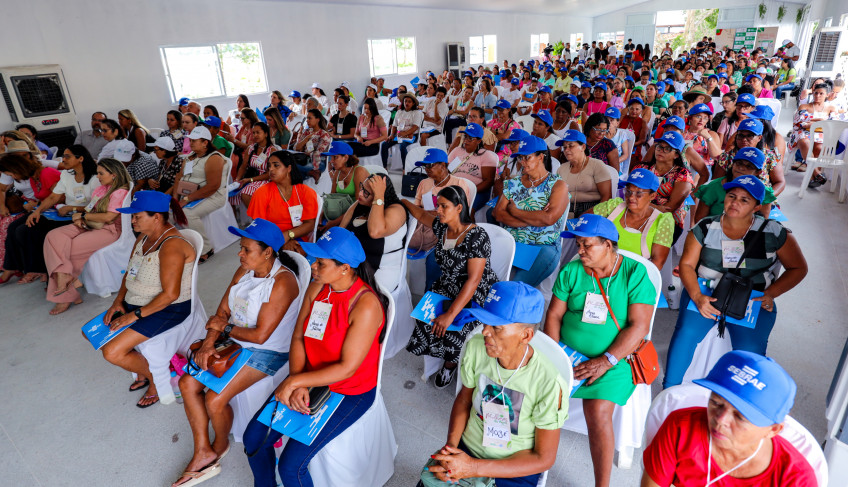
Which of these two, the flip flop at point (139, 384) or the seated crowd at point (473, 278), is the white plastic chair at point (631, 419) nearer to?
the seated crowd at point (473, 278)

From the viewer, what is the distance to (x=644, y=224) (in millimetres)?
2652

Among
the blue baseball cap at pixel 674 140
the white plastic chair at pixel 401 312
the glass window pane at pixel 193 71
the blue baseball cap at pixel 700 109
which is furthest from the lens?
the glass window pane at pixel 193 71

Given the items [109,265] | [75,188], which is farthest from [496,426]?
[75,188]

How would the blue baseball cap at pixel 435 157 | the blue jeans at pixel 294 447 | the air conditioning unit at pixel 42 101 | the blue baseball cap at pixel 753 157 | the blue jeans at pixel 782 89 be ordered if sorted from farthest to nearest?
the blue jeans at pixel 782 89, the air conditioning unit at pixel 42 101, the blue baseball cap at pixel 435 157, the blue baseball cap at pixel 753 157, the blue jeans at pixel 294 447

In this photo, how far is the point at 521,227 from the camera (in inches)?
122

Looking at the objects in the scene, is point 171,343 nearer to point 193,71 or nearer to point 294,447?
point 294,447

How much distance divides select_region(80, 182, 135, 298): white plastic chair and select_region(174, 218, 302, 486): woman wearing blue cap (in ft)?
7.70

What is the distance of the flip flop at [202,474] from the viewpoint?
2.13 metres

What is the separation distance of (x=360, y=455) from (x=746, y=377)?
4.69ft

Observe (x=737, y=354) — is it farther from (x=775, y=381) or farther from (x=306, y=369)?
(x=306, y=369)

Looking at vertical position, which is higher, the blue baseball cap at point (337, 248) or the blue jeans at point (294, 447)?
the blue baseball cap at point (337, 248)

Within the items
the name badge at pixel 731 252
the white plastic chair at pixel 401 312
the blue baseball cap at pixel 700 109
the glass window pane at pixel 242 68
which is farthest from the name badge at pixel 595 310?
the glass window pane at pixel 242 68

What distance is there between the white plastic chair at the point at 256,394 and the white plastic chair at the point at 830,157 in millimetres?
5886

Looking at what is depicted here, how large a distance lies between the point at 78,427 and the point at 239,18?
29.8 ft
